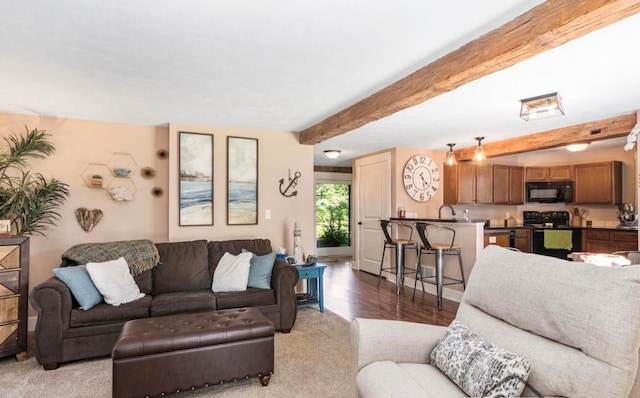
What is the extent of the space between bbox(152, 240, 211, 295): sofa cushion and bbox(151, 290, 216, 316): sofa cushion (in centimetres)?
21

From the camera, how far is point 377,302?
4.54 m

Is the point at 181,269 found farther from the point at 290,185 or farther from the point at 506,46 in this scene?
the point at 506,46

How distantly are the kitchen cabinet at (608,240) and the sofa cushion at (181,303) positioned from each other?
19.9 feet

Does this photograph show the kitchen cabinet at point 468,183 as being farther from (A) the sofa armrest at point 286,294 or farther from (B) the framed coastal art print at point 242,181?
(A) the sofa armrest at point 286,294

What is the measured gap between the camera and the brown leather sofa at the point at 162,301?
2709 mm

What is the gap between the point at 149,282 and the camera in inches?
137

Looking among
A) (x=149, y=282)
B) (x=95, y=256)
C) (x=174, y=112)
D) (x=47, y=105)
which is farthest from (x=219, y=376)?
(x=47, y=105)

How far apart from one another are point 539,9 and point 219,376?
2847 millimetres

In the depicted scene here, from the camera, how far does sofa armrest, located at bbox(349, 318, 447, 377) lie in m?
1.76

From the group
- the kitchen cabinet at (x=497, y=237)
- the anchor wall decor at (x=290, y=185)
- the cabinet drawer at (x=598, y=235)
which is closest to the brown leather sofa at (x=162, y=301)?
the anchor wall decor at (x=290, y=185)

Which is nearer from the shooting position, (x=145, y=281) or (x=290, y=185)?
(x=145, y=281)

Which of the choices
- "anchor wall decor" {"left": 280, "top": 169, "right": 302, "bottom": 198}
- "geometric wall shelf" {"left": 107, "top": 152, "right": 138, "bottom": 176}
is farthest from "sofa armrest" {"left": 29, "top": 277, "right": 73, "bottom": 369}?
"anchor wall decor" {"left": 280, "top": 169, "right": 302, "bottom": 198}

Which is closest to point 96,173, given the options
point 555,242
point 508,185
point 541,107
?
point 541,107

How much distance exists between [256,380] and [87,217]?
9.01ft
